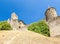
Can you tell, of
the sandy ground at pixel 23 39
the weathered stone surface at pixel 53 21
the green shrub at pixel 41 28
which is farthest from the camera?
the weathered stone surface at pixel 53 21

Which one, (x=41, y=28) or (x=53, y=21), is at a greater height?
(x=53, y=21)

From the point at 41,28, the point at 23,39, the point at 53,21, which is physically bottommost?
the point at 23,39

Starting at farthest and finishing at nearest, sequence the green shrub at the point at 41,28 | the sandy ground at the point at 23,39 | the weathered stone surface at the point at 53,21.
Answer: the weathered stone surface at the point at 53,21
the green shrub at the point at 41,28
the sandy ground at the point at 23,39

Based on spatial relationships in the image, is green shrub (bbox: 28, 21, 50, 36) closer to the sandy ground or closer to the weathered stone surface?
the weathered stone surface

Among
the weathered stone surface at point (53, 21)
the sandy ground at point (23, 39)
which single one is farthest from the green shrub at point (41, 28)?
the sandy ground at point (23, 39)

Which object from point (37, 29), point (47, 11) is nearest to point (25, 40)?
point (37, 29)

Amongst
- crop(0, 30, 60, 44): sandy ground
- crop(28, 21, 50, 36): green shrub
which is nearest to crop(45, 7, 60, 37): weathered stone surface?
crop(28, 21, 50, 36): green shrub

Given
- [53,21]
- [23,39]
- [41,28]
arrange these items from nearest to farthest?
1. [23,39]
2. [41,28]
3. [53,21]

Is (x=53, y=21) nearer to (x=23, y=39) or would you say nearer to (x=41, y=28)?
(x=41, y=28)

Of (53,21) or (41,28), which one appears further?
(53,21)

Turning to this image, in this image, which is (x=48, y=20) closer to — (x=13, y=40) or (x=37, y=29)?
(x=37, y=29)

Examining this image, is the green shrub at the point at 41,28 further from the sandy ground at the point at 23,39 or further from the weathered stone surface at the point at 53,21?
the sandy ground at the point at 23,39

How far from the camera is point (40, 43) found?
89.1 ft

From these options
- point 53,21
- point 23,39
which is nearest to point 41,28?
point 53,21
